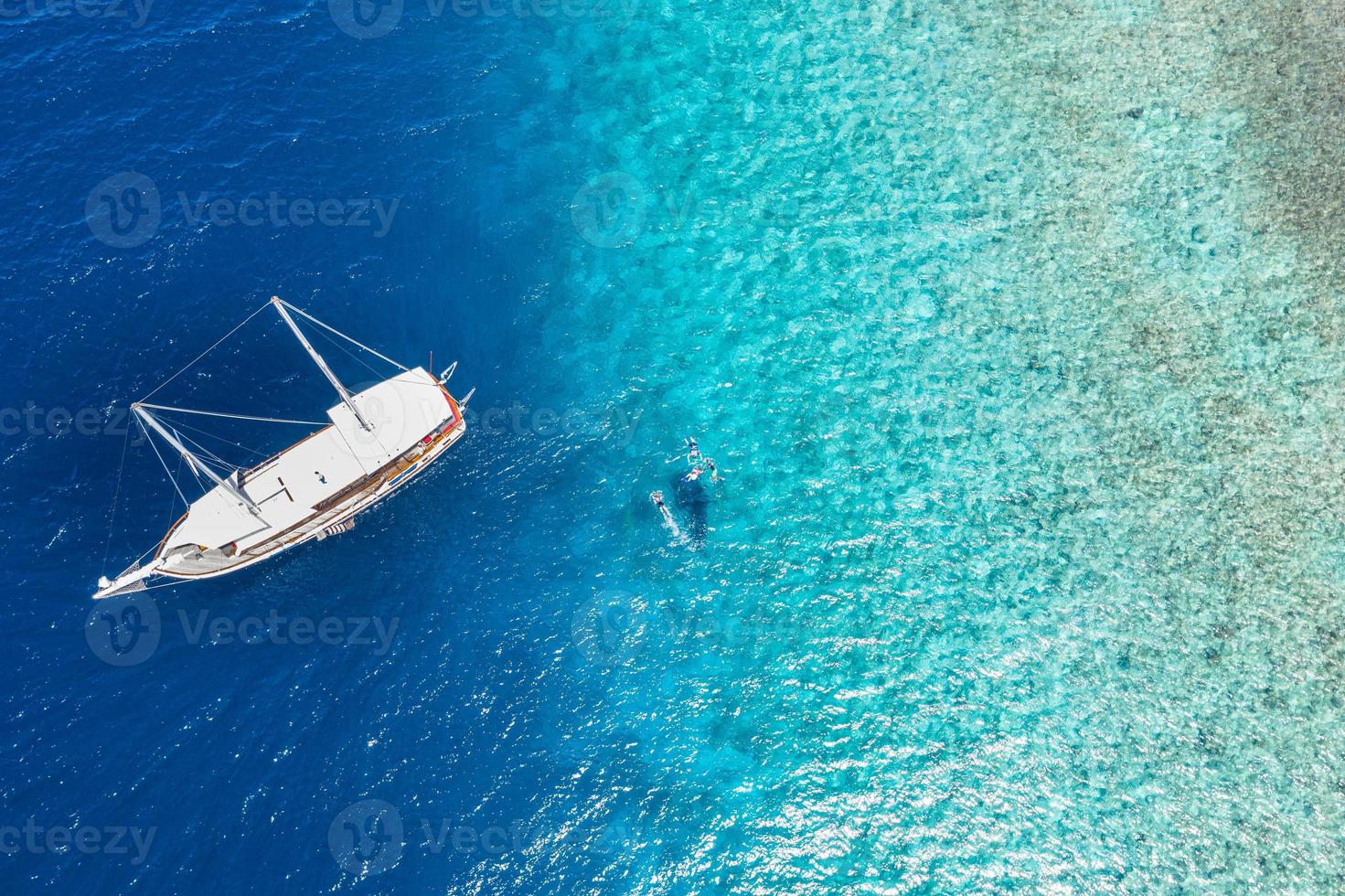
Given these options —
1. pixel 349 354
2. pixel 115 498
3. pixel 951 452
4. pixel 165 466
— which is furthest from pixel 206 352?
pixel 951 452

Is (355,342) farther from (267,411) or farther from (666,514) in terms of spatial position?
(666,514)

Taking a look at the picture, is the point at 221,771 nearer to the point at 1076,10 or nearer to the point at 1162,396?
the point at 1162,396

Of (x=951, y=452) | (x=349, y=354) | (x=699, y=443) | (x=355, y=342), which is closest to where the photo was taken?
(x=951, y=452)

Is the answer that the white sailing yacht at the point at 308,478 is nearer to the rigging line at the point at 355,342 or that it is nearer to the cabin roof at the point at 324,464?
the cabin roof at the point at 324,464

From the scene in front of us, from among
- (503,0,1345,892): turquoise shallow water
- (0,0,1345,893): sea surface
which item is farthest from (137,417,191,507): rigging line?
(503,0,1345,892): turquoise shallow water

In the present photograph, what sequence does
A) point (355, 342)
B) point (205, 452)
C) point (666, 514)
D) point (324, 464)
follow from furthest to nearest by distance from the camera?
point (355, 342) → point (205, 452) → point (666, 514) → point (324, 464)

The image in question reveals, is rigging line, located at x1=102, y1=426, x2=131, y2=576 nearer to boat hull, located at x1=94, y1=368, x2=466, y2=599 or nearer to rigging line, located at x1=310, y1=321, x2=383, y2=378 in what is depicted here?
boat hull, located at x1=94, y1=368, x2=466, y2=599
